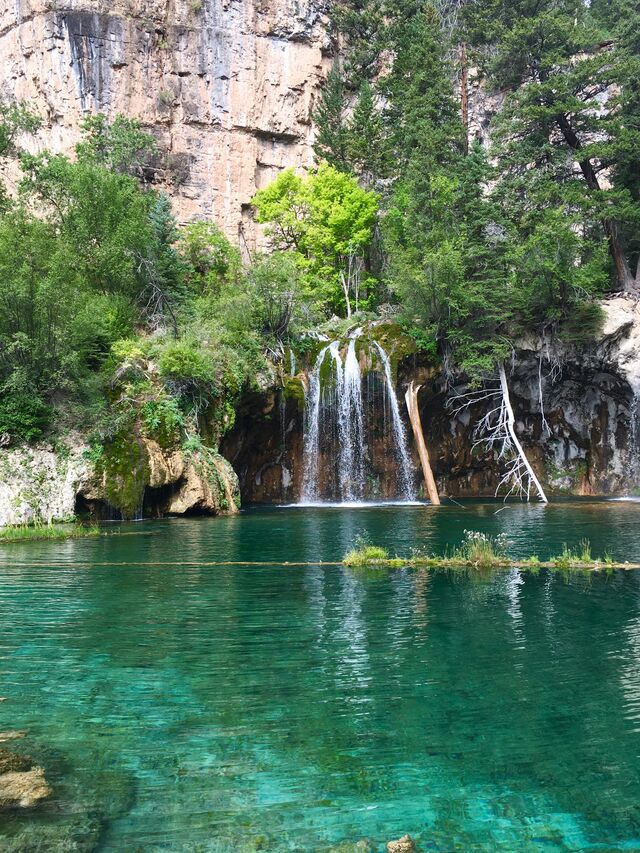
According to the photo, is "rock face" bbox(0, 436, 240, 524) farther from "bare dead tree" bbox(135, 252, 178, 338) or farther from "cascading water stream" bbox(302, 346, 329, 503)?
"bare dead tree" bbox(135, 252, 178, 338)

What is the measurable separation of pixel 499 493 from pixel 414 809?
1242 inches

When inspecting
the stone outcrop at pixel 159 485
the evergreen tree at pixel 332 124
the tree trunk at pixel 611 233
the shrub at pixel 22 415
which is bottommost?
the stone outcrop at pixel 159 485

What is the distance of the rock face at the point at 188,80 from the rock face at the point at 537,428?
1963 centimetres

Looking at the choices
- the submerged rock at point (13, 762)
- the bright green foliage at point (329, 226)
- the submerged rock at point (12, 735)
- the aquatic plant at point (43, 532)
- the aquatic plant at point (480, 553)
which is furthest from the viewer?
the bright green foliage at point (329, 226)

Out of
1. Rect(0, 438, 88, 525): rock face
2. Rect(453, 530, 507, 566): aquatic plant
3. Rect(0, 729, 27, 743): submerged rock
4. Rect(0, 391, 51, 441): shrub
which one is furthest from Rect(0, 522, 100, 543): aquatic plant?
Rect(0, 729, 27, 743): submerged rock

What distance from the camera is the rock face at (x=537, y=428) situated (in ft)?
103

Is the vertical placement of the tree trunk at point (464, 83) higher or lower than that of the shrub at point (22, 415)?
higher

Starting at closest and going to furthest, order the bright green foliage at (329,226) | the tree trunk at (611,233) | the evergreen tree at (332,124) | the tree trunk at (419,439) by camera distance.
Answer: the tree trunk at (419,439) < the tree trunk at (611,233) < the bright green foliage at (329,226) < the evergreen tree at (332,124)

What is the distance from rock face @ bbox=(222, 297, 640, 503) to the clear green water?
64.9 ft

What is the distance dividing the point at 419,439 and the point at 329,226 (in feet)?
50.6

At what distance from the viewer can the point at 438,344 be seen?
3244cm

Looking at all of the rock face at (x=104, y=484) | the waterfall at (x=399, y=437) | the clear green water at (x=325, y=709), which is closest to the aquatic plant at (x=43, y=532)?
the rock face at (x=104, y=484)

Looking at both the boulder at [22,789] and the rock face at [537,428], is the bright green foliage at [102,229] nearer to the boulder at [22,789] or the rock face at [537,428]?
the rock face at [537,428]

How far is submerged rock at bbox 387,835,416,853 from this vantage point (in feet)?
13.5
